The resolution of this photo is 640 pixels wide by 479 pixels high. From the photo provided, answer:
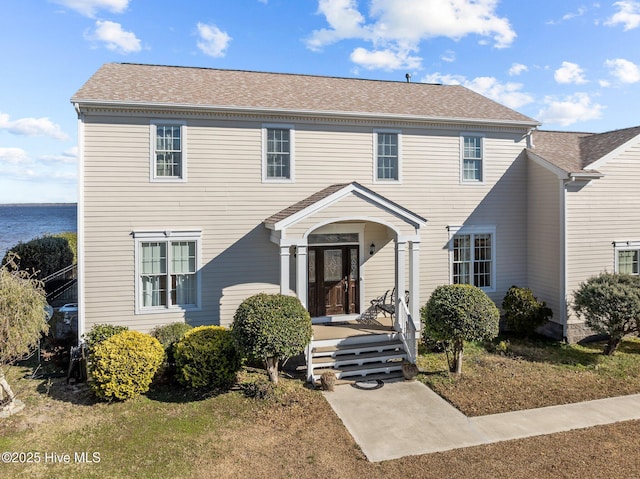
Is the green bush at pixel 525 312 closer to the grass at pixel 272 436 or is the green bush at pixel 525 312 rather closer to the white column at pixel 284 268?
the grass at pixel 272 436

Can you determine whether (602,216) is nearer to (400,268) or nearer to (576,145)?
(576,145)

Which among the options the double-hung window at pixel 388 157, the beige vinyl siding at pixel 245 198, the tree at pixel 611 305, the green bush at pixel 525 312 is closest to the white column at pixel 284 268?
the beige vinyl siding at pixel 245 198

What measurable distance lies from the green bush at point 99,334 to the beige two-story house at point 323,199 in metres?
0.80

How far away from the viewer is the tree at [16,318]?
8.84m

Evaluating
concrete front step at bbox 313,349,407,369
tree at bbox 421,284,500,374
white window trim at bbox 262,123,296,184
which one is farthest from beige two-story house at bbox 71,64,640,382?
tree at bbox 421,284,500,374

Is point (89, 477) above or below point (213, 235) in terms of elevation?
below

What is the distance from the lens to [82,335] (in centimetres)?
1166

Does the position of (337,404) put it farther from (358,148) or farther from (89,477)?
(358,148)

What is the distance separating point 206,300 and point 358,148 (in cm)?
659

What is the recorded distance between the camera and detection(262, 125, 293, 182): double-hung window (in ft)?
42.9

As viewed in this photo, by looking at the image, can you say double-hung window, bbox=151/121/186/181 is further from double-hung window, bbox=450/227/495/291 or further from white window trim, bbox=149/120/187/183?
double-hung window, bbox=450/227/495/291

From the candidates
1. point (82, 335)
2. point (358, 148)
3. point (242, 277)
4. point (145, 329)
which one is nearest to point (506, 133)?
point (358, 148)

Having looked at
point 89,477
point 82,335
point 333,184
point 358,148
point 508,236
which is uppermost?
point 358,148

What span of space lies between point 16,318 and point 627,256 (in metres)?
17.7
